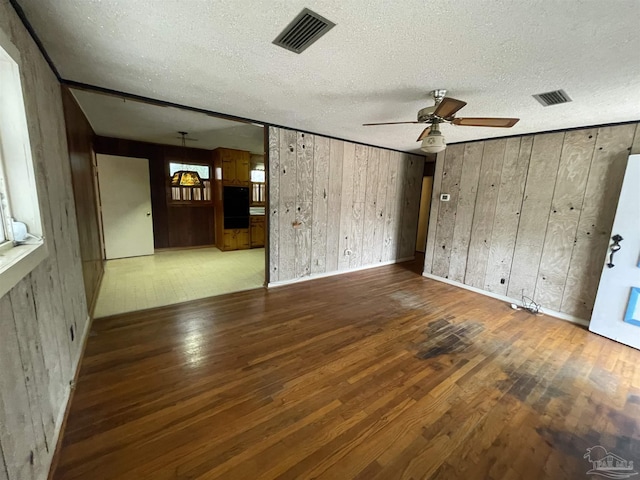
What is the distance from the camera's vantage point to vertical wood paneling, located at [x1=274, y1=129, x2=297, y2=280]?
378cm

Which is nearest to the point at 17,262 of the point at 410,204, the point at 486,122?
the point at 486,122

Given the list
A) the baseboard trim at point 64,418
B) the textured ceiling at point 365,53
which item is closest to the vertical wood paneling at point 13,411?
the baseboard trim at point 64,418

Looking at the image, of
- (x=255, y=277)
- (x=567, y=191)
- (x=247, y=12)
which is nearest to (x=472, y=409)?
(x=247, y=12)

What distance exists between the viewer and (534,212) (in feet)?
11.5

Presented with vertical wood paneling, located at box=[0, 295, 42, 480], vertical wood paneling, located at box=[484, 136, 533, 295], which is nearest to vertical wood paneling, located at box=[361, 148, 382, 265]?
vertical wood paneling, located at box=[484, 136, 533, 295]

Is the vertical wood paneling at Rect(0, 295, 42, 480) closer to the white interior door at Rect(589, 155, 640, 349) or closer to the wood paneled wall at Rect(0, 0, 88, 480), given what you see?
the wood paneled wall at Rect(0, 0, 88, 480)

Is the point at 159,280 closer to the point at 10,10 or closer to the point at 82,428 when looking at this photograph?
the point at 82,428

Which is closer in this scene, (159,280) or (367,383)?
(367,383)

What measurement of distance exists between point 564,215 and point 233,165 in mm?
6020

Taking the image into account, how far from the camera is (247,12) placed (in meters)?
1.38

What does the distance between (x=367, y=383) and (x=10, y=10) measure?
3112mm

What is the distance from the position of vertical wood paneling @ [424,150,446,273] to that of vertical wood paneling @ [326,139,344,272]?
173 centimetres

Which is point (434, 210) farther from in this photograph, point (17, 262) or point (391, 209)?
point (17, 262)

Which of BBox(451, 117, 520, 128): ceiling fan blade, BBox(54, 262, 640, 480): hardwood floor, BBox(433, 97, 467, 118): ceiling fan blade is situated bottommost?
BBox(54, 262, 640, 480): hardwood floor
